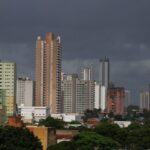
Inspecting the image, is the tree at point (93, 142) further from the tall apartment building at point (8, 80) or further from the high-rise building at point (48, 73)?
the high-rise building at point (48, 73)

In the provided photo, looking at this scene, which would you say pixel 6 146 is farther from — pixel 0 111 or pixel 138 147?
pixel 0 111

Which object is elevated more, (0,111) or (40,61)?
(40,61)

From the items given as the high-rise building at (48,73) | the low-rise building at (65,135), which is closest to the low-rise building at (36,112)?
the high-rise building at (48,73)

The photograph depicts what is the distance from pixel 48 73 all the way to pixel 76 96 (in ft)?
121

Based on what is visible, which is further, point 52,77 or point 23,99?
point 23,99

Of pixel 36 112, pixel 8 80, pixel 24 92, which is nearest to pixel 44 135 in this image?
pixel 8 80

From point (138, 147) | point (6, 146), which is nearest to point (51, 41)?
point (138, 147)

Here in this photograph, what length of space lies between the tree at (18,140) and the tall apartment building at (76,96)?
136 meters

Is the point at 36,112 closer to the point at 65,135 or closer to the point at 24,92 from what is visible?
the point at 24,92

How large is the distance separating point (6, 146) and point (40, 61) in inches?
4489

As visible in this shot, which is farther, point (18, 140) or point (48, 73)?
point (48, 73)

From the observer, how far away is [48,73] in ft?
524

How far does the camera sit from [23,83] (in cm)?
18562

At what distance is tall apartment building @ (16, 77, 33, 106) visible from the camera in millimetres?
175250
